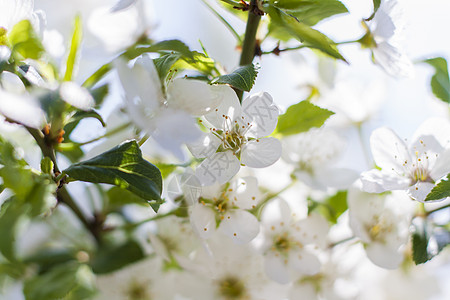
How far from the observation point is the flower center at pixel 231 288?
74cm

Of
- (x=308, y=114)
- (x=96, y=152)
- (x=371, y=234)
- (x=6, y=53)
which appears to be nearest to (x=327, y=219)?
(x=371, y=234)

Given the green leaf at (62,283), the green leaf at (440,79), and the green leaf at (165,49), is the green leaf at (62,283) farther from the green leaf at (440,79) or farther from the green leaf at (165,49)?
the green leaf at (440,79)

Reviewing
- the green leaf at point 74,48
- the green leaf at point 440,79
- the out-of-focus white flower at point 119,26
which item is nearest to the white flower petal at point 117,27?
the out-of-focus white flower at point 119,26

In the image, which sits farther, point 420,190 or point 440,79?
point 440,79

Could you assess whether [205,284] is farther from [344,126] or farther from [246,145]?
[344,126]

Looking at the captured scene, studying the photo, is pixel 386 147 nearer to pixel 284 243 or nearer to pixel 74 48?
pixel 284 243

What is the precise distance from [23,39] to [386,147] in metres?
0.46

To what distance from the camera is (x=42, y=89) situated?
49 cm

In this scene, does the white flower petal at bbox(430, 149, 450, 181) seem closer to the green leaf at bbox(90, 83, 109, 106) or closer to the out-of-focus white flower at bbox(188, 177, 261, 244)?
the out-of-focus white flower at bbox(188, 177, 261, 244)

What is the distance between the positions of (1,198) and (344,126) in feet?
2.10

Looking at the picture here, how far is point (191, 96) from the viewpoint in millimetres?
483

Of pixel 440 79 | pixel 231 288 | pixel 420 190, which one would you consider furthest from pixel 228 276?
pixel 440 79

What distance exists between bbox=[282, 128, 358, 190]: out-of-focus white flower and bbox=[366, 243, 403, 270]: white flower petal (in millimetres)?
99

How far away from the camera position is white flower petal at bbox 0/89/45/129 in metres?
0.44
